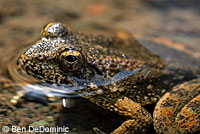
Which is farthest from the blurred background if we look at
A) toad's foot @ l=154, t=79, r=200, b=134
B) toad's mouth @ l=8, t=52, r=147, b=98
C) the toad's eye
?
the toad's eye

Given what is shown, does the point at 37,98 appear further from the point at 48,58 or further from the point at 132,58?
the point at 132,58

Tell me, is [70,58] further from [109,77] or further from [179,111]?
[179,111]

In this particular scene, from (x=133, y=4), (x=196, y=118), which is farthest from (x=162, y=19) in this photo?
(x=196, y=118)

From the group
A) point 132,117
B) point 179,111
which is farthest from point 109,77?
point 179,111

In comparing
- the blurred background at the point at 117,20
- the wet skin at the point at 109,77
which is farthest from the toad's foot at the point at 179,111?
the blurred background at the point at 117,20

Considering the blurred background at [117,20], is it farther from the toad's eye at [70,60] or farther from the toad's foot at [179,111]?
the toad's eye at [70,60]

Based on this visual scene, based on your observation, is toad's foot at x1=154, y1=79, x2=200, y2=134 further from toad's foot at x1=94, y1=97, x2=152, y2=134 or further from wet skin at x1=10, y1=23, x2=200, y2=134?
toad's foot at x1=94, y1=97, x2=152, y2=134
